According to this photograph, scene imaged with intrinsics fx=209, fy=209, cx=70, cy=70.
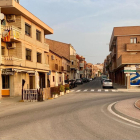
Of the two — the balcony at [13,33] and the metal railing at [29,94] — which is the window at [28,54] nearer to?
the balcony at [13,33]

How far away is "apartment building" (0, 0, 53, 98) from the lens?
21.1 metres

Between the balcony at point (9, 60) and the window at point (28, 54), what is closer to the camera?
the balcony at point (9, 60)

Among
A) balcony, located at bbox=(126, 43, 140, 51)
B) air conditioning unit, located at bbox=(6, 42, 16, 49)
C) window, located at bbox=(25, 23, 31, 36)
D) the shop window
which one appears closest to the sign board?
balcony, located at bbox=(126, 43, 140, 51)

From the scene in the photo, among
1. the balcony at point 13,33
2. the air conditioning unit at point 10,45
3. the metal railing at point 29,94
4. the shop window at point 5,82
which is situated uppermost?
the balcony at point 13,33

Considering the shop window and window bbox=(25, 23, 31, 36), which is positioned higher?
window bbox=(25, 23, 31, 36)

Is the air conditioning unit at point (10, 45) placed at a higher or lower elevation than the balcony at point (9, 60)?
higher

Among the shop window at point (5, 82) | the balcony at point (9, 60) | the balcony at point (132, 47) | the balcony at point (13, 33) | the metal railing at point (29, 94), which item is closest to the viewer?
the metal railing at point (29, 94)

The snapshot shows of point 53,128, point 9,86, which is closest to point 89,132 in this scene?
point 53,128

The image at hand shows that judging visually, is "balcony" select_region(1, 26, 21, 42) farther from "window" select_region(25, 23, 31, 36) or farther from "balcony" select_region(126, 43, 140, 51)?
"balcony" select_region(126, 43, 140, 51)

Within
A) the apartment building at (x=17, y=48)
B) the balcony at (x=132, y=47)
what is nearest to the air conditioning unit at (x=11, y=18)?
the apartment building at (x=17, y=48)

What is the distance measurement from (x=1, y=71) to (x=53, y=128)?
14.7 meters

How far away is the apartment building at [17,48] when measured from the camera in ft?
69.2

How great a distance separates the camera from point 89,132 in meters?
6.86

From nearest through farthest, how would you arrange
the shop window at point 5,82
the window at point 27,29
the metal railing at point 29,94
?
the metal railing at point 29,94, the shop window at point 5,82, the window at point 27,29
